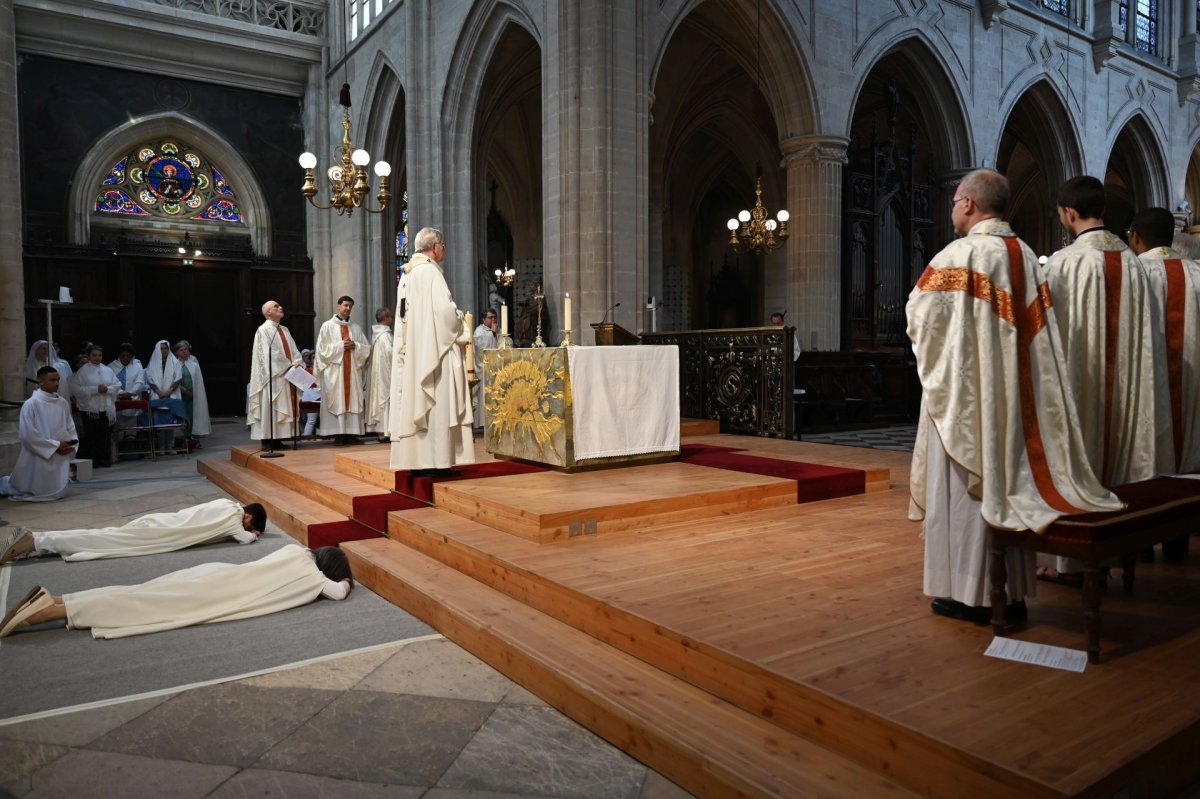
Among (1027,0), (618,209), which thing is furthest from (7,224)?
(1027,0)

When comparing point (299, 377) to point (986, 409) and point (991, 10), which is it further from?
point (991, 10)

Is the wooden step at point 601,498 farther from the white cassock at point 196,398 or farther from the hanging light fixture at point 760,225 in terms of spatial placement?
the hanging light fixture at point 760,225

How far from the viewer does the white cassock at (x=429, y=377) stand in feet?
18.0

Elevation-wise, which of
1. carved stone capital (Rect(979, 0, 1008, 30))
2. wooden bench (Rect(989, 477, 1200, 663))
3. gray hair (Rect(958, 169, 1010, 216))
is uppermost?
carved stone capital (Rect(979, 0, 1008, 30))

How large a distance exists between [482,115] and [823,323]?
7.67 meters

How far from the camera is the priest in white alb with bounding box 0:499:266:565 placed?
518 centimetres

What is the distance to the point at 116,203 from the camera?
16.9m

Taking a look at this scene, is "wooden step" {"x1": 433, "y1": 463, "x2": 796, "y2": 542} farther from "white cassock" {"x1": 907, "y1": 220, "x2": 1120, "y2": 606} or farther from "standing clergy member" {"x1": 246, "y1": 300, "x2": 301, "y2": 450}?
"standing clergy member" {"x1": 246, "y1": 300, "x2": 301, "y2": 450}

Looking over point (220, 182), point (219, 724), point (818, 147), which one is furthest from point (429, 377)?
point (220, 182)

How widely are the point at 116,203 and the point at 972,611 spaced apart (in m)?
18.9

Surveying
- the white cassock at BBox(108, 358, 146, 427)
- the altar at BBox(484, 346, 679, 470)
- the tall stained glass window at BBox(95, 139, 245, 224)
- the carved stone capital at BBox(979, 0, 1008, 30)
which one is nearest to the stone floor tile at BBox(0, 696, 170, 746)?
the altar at BBox(484, 346, 679, 470)

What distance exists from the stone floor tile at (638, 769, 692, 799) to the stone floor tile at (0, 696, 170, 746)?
1.91m

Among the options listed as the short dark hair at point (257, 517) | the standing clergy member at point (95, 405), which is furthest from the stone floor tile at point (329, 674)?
the standing clergy member at point (95, 405)

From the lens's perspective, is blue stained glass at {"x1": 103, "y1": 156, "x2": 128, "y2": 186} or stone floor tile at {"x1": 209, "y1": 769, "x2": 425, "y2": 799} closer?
stone floor tile at {"x1": 209, "y1": 769, "x2": 425, "y2": 799}
